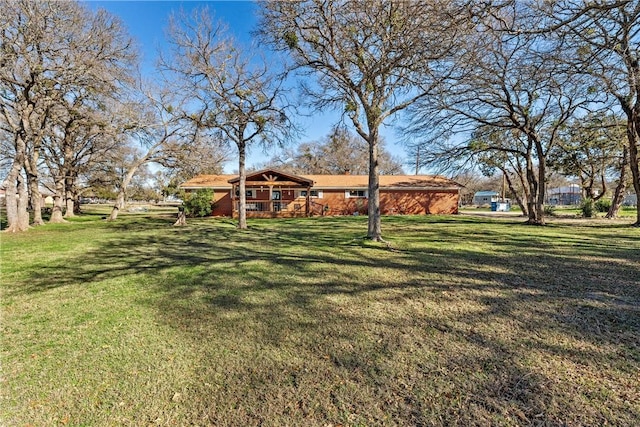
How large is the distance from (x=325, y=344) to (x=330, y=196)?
22744mm

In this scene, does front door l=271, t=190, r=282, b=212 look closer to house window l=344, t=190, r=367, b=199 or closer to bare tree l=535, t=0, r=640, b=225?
house window l=344, t=190, r=367, b=199

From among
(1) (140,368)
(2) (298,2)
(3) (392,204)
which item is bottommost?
(1) (140,368)

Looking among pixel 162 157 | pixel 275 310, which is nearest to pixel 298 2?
pixel 275 310

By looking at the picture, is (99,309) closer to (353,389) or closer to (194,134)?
(353,389)

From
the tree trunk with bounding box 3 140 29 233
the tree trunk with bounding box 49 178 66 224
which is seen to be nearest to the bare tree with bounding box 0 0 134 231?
the tree trunk with bounding box 3 140 29 233

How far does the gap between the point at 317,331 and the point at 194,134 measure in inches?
784

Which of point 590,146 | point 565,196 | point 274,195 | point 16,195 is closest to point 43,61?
point 16,195

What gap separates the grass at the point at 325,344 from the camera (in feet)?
7.70

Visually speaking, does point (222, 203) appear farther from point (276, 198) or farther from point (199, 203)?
point (276, 198)

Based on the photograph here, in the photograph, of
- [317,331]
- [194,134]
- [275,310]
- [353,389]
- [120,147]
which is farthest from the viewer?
[120,147]

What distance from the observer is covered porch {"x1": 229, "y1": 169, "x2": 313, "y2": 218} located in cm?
2341

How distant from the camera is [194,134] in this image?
20469mm

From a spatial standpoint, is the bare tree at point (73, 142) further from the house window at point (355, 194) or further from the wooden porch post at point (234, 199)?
the house window at point (355, 194)

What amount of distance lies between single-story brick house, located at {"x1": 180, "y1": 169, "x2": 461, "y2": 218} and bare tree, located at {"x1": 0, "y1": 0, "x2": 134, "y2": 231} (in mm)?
10883
